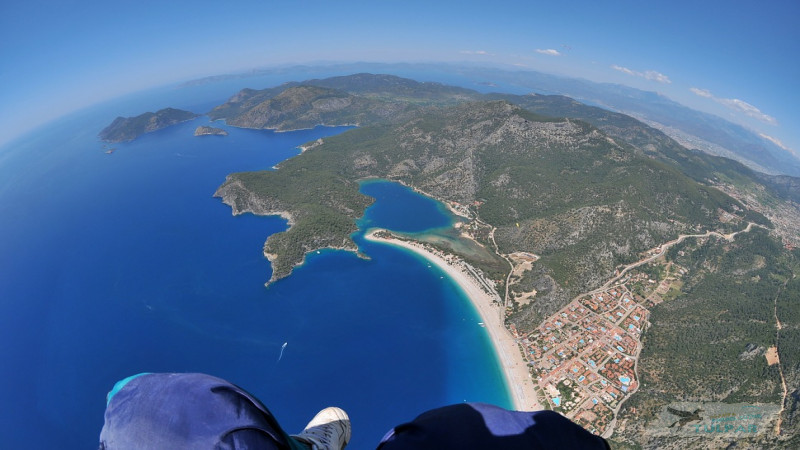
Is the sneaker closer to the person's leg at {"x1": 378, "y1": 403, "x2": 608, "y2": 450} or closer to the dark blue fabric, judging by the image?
the dark blue fabric

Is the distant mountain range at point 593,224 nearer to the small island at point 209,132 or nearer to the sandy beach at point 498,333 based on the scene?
the sandy beach at point 498,333

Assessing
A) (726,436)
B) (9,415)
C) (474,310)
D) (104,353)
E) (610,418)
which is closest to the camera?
(726,436)

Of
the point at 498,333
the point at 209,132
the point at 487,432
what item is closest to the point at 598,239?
the point at 498,333

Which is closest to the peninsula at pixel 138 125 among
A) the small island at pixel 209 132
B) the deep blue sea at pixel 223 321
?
Answer: the small island at pixel 209 132

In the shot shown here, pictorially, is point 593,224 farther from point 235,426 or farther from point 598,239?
point 235,426

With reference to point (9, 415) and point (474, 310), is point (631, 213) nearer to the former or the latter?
point (474, 310)

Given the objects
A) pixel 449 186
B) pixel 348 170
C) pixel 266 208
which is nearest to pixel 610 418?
pixel 449 186
